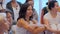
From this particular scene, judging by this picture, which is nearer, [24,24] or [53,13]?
[24,24]

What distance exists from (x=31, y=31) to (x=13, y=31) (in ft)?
0.55

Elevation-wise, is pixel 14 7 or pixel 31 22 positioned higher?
pixel 14 7

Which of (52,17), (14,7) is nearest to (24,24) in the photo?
(52,17)

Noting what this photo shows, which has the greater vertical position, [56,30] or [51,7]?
[51,7]

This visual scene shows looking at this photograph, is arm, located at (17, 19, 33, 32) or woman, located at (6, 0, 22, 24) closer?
arm, located at (17, 19, 33, 32)

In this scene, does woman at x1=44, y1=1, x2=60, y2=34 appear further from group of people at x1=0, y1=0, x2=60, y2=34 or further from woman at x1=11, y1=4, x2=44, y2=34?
woman at x1=11, y1=4, x2=44, y2=34

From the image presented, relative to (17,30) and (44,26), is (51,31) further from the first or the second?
(17,30)

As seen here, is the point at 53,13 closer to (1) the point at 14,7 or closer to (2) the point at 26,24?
(2) the point at 26,24

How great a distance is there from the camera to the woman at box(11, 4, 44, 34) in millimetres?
1110

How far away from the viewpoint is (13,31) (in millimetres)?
1214

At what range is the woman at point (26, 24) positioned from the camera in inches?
43.7

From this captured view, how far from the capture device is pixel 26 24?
1138 millimetres

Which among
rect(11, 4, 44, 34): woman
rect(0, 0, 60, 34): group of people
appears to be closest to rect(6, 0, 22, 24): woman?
rect(0, 0, 60, 34): group of people

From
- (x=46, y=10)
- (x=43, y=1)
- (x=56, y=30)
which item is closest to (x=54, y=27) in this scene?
(x=56, y=30)
